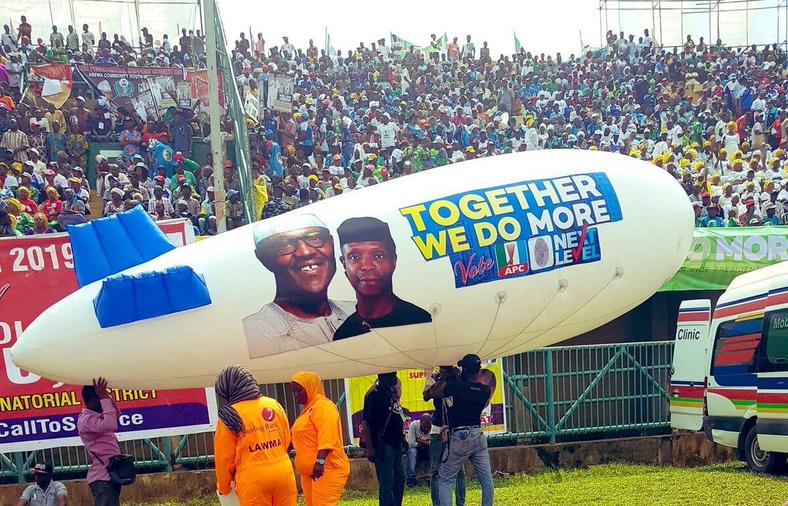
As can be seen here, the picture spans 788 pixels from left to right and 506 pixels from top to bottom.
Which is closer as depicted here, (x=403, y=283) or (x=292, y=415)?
(x=403, y=283)

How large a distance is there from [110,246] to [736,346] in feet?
25.8

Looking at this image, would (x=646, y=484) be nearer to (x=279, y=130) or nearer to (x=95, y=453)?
(x=95, y=453)

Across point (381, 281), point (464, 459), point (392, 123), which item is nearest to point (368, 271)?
point (381, 281)

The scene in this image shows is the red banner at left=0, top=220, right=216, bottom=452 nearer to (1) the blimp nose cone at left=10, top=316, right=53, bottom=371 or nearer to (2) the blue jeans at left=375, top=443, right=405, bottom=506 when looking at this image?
(1) the blimp nose cone at left=10, top=316, right=53, bottom=371

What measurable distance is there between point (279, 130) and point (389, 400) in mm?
13206

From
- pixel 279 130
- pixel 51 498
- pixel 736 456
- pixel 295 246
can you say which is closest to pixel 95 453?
pixel 51 498

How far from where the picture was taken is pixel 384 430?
341 inches

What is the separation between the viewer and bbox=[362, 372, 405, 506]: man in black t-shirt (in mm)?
8617

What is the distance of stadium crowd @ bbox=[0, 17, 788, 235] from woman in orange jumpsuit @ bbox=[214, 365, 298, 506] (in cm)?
636

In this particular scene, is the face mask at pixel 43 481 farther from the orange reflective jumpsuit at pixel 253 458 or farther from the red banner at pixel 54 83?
the red banner at pixel 54 83

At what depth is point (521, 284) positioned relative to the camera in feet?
26.0

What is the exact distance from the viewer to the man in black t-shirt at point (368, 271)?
7.64 meters

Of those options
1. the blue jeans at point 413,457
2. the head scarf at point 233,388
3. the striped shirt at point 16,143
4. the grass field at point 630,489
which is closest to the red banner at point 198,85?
→ the striped shirt at point 16,143

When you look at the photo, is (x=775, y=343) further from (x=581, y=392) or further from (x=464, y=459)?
(x=464, y=459)
